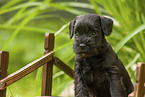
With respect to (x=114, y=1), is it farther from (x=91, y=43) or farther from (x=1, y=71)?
(x=1, y=71)

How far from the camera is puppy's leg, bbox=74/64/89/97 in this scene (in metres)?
1.12

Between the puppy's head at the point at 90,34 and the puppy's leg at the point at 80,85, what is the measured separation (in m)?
0.15

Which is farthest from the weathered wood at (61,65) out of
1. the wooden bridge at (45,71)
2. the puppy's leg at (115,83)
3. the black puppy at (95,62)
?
the puppy's leg at (115,83)

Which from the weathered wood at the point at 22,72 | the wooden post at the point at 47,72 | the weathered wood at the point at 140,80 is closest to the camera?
the weathered wood at the point at 140,80

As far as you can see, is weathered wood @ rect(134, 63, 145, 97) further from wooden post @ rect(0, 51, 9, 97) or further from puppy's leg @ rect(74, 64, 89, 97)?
wooden post @ rect(0, 51, 9, 97)

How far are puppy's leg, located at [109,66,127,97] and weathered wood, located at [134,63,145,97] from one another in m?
0.08

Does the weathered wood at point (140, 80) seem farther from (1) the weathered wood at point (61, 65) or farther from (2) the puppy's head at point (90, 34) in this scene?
(1) the weathered wood at point (61, 65)

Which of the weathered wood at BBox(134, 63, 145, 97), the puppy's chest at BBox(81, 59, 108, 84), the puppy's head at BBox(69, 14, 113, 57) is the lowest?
the weathered wood at BBox(134, 63, 145, 97)

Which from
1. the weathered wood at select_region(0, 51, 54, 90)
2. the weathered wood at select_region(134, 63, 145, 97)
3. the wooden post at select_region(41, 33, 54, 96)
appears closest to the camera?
the weathered wood at select_region(134, 63, 145, 97)

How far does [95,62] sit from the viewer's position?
3.55 ft

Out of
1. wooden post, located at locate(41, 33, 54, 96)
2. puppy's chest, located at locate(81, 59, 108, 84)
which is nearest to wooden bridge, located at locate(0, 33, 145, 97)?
wooden post, located at locate(41, 33, 54, 96)

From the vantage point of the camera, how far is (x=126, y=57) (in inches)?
74.1

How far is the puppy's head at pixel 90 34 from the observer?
3.26 feet

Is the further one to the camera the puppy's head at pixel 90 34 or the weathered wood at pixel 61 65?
the weathered wood at pixel 61 65
